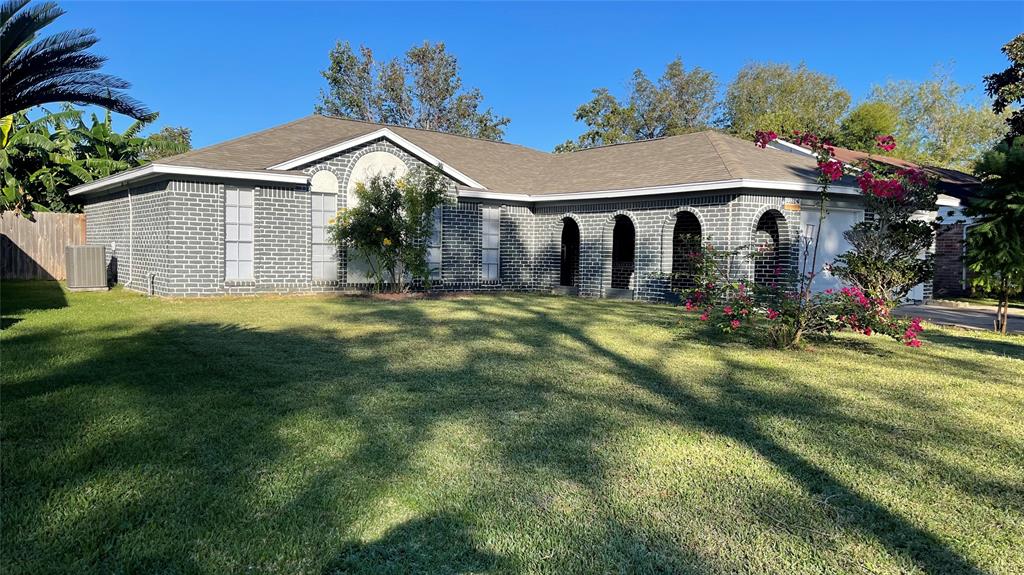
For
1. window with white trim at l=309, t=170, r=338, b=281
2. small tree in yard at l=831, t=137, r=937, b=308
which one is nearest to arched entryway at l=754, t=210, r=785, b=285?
small tree in yard at l=831, t=137, r=937, b=308

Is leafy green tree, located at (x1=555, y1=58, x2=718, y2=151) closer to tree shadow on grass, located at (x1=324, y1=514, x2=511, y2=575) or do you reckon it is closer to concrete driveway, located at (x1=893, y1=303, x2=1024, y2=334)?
concrete driveway, located at (x1=893, y1=303, x2=1024, y2=334)

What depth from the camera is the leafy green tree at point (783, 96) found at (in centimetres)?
A: 4681

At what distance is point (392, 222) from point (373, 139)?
9.03 ft

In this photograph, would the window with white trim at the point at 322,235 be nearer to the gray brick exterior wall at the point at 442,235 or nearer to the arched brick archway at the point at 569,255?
the gray brick exterior wall at the point at 442,235

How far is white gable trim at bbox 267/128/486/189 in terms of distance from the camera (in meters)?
15.4

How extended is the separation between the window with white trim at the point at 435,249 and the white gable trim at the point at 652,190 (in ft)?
3.22

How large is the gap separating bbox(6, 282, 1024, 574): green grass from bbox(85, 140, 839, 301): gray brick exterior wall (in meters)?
6.47

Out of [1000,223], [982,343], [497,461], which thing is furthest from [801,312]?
[497,461]

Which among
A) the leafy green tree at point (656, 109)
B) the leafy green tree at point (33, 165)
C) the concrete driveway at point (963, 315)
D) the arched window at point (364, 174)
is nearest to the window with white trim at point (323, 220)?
the arched window at point (364, 174)

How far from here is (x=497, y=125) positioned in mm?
47281

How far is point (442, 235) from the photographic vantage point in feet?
59.0

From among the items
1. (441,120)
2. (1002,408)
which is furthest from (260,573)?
(441,120)

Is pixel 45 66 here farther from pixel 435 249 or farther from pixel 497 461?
pixel 497 461

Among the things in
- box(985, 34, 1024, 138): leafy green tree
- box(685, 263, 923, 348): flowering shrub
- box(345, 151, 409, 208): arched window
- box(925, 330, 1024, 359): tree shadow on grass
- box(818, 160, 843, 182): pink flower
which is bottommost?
box(925, 330, 1024, 359): tree shadow on grass
